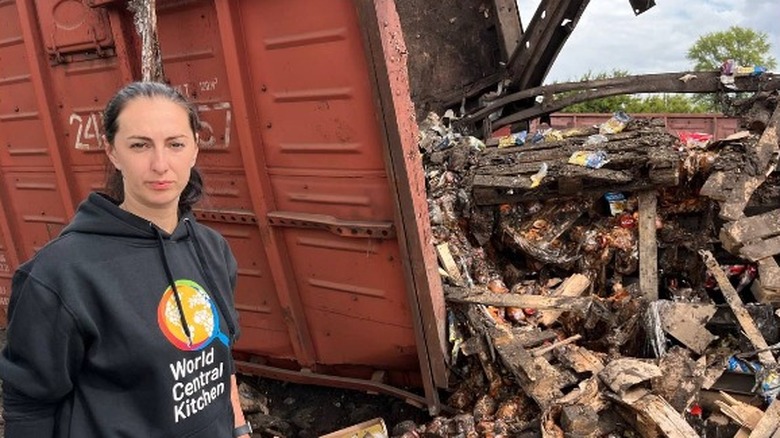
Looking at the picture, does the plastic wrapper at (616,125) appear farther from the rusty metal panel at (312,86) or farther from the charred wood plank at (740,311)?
the rusty metal panel at (312,86)

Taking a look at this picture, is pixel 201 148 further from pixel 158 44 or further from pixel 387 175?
pixel 387 175

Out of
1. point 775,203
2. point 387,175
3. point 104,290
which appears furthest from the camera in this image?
point 775,203

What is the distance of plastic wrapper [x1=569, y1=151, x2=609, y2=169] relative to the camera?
391 centimetres

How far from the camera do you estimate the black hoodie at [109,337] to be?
4.04 feet

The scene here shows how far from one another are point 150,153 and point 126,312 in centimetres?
36

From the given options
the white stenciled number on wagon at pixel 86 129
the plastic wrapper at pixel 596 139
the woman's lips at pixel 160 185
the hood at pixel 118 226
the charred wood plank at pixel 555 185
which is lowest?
the charred wood plank at pixel 555 185

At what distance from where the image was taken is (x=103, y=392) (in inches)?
51.9

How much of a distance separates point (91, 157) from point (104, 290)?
255cm

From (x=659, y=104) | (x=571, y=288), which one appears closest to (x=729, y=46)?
(x=659, y=104)

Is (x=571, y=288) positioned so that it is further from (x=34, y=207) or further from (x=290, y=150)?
(x=34, y=207)

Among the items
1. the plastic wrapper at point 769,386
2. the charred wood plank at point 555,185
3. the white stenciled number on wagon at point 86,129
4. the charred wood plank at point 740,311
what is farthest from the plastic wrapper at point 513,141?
the white stenciled number on wagon at point 86,129

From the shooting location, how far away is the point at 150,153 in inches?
53.4

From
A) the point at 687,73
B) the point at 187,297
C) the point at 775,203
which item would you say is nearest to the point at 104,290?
the point at 187,297

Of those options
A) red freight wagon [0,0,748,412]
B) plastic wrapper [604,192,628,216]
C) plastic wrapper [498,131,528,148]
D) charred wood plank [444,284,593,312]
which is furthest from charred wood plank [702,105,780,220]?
red freight wagon [0,0,748,412]
